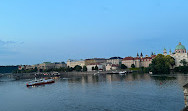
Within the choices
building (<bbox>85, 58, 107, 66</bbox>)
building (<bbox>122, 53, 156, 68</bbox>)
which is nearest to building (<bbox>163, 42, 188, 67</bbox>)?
building (<bbox>122, 53, 156, 68</bbox>)

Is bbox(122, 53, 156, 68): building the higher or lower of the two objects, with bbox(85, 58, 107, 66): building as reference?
lower

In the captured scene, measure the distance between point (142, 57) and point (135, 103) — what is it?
108 metres

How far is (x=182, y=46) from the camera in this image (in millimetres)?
99938

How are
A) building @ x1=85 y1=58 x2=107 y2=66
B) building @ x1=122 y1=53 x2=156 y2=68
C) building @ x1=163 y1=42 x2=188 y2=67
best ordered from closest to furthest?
building @ x1=163 y1=42 x2=188 y2=67
building @ x1=122 y1=53 x2=156 y2=68
building @ x1=85 y1=58 x2=107 y2=66

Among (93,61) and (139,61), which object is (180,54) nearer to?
(139,61)

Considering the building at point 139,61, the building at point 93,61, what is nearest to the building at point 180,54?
the building at point 139,61

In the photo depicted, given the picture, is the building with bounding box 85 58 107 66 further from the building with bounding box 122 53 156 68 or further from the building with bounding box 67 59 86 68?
the building with bounding box 122 53 156 68

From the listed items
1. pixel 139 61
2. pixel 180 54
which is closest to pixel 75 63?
pixel 139 61

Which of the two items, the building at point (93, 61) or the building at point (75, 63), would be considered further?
the building at point (75, 63)

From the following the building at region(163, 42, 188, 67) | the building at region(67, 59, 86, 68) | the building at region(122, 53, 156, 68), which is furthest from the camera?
the building at region(67, 59, 86, 68)

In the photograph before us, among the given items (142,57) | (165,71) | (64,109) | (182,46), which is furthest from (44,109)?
(142,57)

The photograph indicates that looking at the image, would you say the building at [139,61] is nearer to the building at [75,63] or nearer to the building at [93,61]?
the building at [93,61]

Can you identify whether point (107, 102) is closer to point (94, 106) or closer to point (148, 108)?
point (94, 106)

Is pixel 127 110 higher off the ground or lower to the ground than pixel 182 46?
lower
